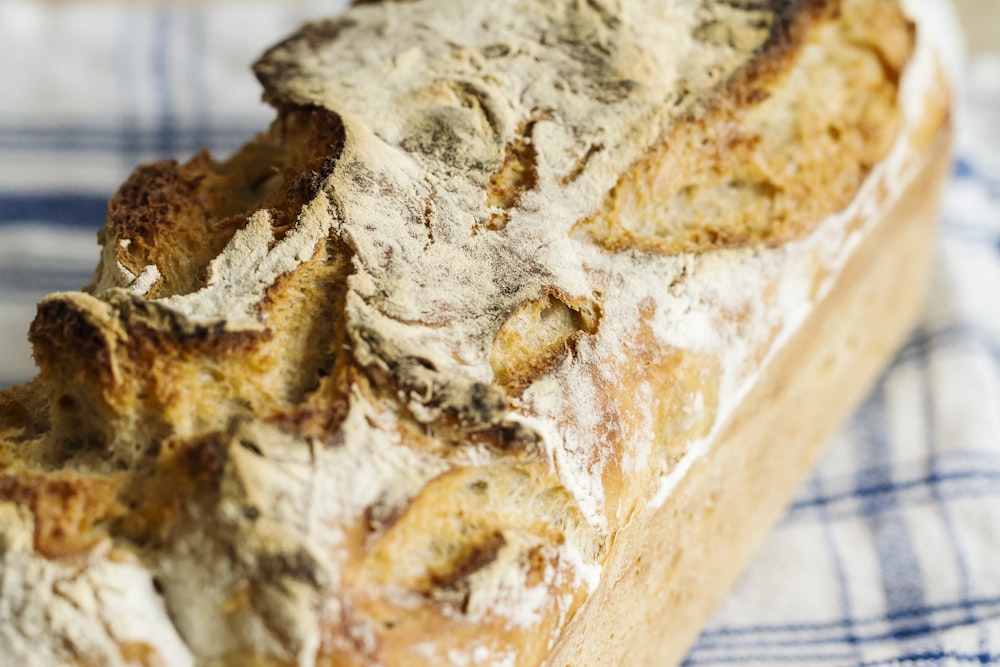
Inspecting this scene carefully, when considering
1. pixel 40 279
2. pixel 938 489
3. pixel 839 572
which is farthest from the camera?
pixel 40 279

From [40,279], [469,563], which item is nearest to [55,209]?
[40,279]

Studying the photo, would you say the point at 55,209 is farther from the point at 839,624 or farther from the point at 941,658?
the point at 941,658

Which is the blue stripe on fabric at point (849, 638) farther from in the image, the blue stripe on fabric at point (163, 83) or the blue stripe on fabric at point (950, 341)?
the blue stripe on fabric at point (163, 83)

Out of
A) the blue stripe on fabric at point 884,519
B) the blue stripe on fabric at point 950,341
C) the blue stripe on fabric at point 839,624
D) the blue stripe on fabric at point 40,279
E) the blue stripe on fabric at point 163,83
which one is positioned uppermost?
the blue stripe on fabric at point 163,83

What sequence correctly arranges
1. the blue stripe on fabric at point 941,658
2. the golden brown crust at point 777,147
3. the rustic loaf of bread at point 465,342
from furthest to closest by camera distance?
the blue stripe on fabric at point 941,658 < the golden brown crust at point 777,147 < the rustic loaf of bread at point 465,342

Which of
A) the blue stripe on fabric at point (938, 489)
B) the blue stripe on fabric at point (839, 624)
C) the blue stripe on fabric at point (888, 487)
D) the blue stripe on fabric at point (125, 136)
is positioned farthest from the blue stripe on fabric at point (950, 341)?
the blue stripe on fabric at point (125, 136)

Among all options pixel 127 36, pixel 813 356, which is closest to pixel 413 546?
pixel 813 356

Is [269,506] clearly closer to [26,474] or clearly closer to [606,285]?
[26,474]
